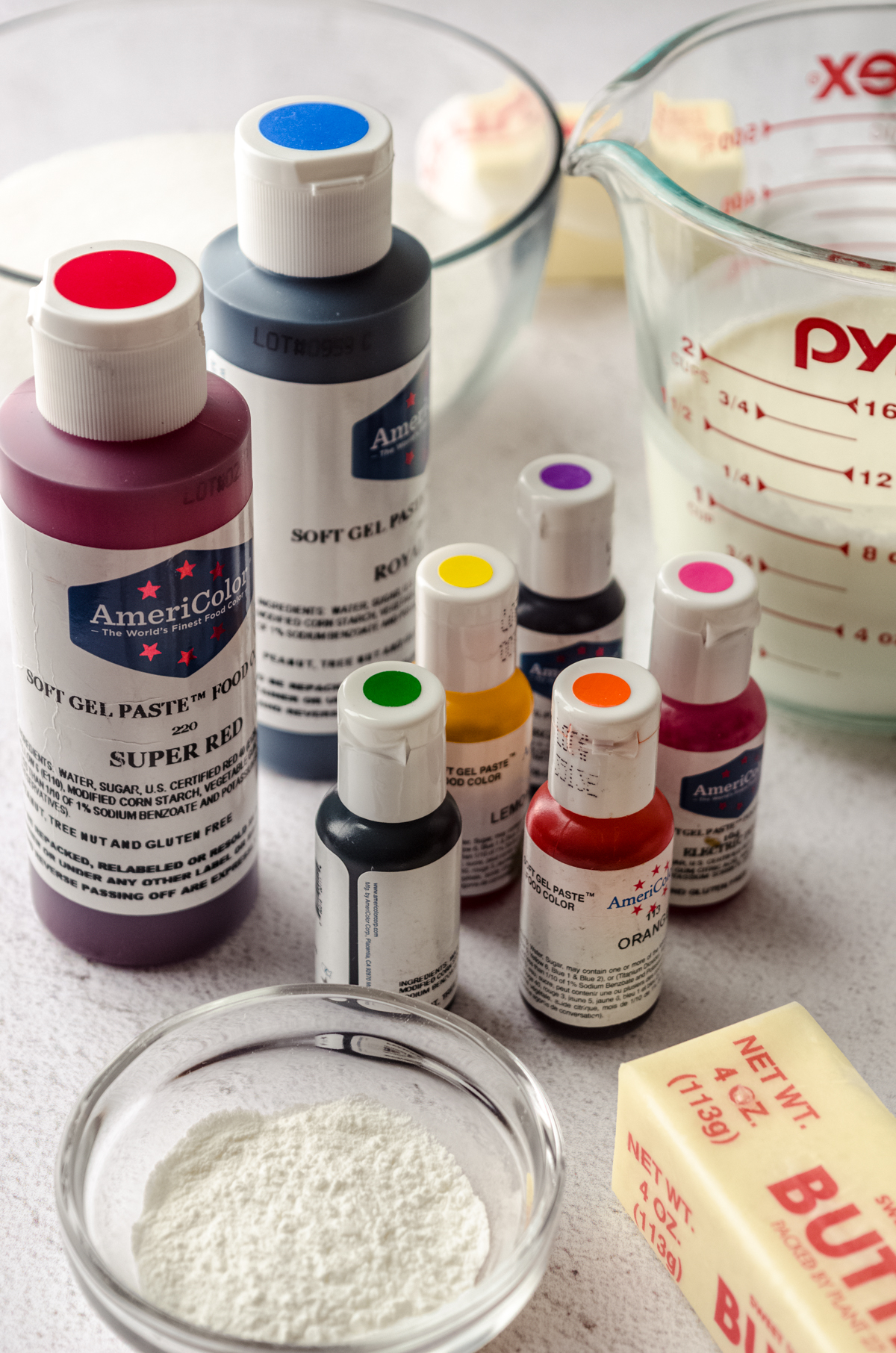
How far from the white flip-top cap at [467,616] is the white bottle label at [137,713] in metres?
0.07

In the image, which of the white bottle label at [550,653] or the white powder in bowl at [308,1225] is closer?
the white powder in bowl at [308,1225]

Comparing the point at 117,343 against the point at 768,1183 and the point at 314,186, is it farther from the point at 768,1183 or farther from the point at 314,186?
the point at 768,1183

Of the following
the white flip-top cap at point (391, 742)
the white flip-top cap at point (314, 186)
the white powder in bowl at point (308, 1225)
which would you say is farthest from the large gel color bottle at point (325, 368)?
the white powder in bowl at point (308, 1225)

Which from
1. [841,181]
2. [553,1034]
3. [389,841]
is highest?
[841,181]

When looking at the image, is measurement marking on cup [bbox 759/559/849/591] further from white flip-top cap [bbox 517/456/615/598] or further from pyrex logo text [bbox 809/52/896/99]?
pyrex logo text [bbox 809/52/896/99]

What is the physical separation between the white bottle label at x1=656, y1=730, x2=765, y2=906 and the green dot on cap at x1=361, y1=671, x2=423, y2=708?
12 cm

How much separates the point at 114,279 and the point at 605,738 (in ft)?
0.73

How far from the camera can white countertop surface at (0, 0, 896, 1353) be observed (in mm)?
483

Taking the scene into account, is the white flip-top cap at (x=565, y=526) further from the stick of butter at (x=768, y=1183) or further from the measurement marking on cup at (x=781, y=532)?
the stick of butter at (x=768, y=1183)

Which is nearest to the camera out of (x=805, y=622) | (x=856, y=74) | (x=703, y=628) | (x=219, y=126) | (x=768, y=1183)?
(x=768, y=1183)

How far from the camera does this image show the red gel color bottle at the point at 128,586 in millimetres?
467

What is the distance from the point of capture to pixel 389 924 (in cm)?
53

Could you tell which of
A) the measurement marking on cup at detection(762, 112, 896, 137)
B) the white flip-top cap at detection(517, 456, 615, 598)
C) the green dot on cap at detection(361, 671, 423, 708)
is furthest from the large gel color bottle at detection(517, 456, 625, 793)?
the measurement marking on cup at detection(762, 112, 896, 137)

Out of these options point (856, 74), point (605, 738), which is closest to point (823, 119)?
point (856, 74)
